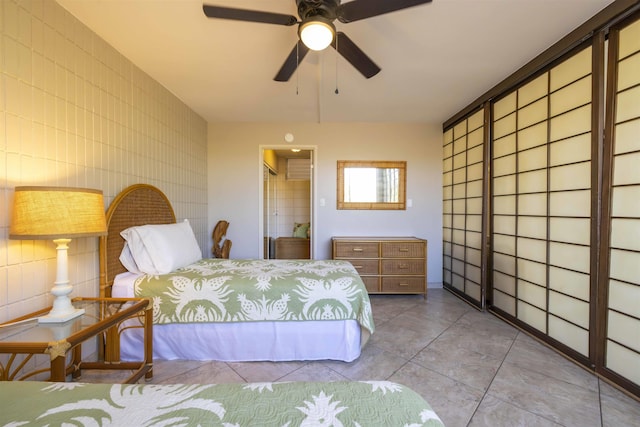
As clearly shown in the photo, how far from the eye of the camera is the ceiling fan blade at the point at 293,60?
1.55m

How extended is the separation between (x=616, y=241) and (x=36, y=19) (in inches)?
142

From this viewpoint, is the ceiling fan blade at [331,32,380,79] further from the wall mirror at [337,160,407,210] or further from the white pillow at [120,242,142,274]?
the white pillow at [120,242,142,274]

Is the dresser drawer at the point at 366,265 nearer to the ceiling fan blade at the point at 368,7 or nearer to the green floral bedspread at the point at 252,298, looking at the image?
the green floral bedspread at the point at 252,298

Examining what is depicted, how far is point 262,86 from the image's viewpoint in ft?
8.21

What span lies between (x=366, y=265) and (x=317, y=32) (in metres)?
2.50

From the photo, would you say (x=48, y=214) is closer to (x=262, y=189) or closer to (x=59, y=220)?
(x=59, y=220)

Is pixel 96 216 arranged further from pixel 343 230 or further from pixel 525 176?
pixel 525 176

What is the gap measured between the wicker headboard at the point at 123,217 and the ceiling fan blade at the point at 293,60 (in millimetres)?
1508

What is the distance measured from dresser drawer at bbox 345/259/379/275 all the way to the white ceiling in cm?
187

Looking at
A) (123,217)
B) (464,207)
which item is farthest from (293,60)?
(464,207)

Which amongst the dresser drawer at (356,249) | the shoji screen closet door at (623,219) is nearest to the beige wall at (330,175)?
the dresser drawer at (356,249)

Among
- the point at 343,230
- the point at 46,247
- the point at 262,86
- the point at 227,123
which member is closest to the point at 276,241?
the point at 343,230

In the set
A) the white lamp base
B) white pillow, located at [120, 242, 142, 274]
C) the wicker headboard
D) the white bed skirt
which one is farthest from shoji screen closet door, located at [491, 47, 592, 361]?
the wicker headboard

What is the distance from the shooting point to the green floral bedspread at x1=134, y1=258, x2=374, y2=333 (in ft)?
5.81
